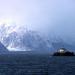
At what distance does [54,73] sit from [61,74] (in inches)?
298

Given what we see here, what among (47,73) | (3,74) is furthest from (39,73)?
(3,74)

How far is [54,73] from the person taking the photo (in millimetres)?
171875

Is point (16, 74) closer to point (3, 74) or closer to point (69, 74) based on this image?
point (3, 74)

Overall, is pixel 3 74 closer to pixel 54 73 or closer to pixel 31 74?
pixel 31 74

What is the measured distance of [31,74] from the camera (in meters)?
165

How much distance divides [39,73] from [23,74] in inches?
283

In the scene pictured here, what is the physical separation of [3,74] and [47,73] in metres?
19.2

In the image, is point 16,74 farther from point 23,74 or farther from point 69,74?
point 69,74

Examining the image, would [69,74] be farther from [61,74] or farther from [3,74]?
[3,74]

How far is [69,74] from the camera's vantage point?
16575 cm

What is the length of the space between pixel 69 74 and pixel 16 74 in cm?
2164

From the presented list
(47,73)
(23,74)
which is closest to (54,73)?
(47,73)

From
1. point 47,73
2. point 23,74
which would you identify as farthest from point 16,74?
point 47,73

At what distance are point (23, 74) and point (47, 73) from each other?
10.8 m
